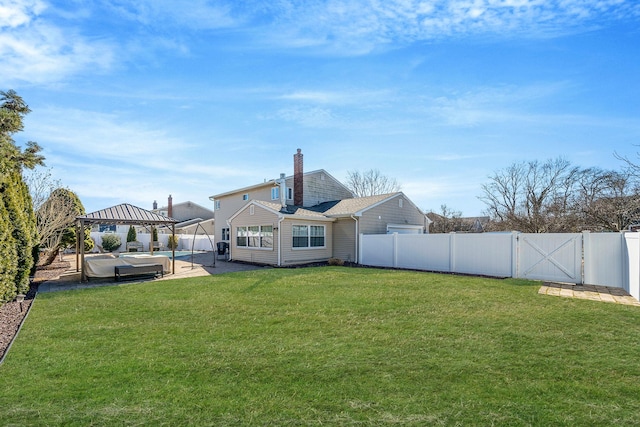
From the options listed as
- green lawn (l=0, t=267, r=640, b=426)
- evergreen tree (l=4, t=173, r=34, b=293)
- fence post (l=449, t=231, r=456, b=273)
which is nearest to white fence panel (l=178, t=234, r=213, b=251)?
evergreen tree (l=4, t=173, r=34, b=293)

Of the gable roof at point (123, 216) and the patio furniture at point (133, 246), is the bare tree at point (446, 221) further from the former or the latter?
the patio furniture at point (133, 246)

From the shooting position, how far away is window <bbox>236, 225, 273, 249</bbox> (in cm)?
1702

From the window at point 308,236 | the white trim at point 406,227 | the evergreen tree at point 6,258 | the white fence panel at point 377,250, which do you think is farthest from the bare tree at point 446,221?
the evergreen tree at point 6,258

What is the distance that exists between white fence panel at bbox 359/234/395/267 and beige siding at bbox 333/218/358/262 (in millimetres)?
676

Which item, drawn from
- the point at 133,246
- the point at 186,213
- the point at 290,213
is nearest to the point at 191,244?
the point at 133,246

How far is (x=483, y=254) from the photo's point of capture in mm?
12703

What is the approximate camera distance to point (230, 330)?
18.9ft

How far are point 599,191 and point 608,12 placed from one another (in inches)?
657

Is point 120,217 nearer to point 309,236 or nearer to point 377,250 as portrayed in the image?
point 309,236

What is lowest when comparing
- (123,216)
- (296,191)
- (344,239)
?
(344,239)

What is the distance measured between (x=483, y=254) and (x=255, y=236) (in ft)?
36.6

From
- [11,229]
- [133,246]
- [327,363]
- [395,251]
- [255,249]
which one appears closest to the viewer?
[327,363]

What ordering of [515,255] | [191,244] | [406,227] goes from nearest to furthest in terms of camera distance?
1. [515,255]
2. [406,227]
3. [191,244]

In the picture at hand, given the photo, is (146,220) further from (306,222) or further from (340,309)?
(340,309)
